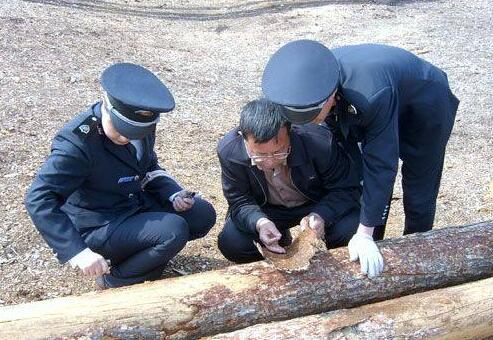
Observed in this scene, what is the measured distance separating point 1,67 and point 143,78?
3900 mm

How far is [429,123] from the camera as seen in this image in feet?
11.1

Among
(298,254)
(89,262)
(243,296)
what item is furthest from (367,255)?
(89,262)

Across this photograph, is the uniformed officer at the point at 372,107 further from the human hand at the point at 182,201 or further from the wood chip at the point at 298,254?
the human hand at the point at 182,201

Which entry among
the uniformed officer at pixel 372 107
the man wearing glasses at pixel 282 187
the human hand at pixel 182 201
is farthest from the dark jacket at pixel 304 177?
the human hand at pixel 182 201

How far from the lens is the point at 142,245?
10.8ft

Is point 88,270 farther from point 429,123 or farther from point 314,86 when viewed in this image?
point 429,123

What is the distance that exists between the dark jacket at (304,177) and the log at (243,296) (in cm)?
39

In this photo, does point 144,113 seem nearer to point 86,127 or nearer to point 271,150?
point 86,127

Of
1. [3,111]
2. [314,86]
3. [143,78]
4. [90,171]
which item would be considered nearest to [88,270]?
[90,171]

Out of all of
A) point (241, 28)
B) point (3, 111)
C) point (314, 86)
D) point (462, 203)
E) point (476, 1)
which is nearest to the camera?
point (314, 86)

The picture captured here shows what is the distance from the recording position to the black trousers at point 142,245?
3268 mm

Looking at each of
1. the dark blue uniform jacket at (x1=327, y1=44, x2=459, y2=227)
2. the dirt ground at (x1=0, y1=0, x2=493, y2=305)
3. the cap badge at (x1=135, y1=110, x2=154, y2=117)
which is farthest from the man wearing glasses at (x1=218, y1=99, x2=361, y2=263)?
the dirt ground at (x1=0, y1=0, x2=493, y2=305)

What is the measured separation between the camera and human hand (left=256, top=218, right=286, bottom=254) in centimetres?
301

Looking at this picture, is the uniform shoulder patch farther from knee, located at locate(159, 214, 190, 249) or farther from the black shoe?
the black shoe
